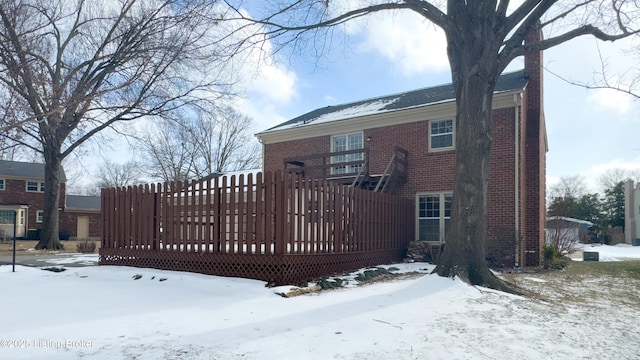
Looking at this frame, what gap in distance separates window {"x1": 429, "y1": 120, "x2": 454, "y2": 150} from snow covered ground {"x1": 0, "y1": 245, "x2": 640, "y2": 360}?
6.82 m

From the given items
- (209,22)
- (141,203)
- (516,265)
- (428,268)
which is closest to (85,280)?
(141,203)

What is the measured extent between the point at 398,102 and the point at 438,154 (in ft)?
11.1

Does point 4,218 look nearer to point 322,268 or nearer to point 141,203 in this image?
point 141,203

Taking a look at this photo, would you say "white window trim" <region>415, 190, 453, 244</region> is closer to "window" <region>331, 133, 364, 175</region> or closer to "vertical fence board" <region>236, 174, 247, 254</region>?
"window" <region>331, 133, 364, 175</region>

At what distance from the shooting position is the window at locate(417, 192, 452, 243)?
14297mm

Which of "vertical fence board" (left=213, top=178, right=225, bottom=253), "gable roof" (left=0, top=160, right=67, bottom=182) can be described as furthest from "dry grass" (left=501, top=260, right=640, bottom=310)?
"gable roof" (left=0, top=160, right=67, bottom=182)

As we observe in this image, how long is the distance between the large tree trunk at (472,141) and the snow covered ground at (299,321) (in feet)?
3.77

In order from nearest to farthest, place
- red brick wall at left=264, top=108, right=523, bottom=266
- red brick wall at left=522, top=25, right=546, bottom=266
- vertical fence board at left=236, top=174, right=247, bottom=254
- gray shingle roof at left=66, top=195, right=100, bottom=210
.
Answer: vertical fence board at left=236, top=174, right=247, bottom=254 → red brick wall at left=264, top=108, right=523, bottom=266 → red brick wall at left=522, top=25, right=546, bottom=266 → gray shingle roof at left=66, top=195, right=100, bottom=210

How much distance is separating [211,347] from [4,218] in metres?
35.4

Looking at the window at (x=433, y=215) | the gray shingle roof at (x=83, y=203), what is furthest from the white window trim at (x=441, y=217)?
the gray shingle roof at (x=83, y=203)

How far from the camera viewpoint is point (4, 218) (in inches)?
1276

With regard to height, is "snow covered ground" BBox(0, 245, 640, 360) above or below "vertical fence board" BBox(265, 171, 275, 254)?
below

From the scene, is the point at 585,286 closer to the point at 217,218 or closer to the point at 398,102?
the point at 217,218

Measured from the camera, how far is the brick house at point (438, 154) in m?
13.2
